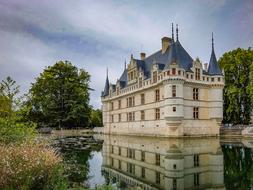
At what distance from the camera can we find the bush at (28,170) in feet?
17.6

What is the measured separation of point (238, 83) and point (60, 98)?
24783 mm

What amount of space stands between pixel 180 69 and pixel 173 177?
18159 millimetres

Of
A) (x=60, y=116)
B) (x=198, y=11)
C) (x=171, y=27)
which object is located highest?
(x=171, y=27)

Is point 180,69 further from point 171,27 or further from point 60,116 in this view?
point 60,116

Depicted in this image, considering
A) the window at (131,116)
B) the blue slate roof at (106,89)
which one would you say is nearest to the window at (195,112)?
the window at (131,116)

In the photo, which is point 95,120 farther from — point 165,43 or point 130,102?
point 165,43

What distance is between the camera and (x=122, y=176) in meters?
9.60

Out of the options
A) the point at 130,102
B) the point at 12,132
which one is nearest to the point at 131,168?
the point at 12,132

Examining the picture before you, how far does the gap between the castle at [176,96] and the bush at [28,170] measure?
20674 millimetres

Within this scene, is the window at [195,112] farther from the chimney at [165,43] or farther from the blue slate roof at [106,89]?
the blue slate roof at [106,89]

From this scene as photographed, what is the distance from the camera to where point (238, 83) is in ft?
107

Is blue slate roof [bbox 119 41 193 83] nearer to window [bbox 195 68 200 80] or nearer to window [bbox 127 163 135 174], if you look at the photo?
window [bbox 195 68 200 80]

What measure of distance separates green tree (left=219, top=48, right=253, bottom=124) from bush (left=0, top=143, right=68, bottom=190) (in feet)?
94.0

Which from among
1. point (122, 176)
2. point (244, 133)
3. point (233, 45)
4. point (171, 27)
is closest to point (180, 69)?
point (171, 27)
